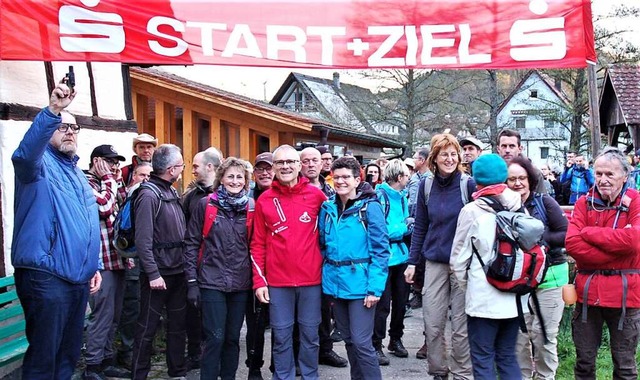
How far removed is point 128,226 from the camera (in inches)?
200

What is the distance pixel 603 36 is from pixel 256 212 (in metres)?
22.1

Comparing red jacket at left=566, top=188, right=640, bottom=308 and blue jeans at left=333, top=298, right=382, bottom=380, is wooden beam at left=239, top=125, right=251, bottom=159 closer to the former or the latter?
blue jeans at left=333, top=298, right=382, bottom=380

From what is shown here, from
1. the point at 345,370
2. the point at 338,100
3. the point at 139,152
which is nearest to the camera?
the point at 345,370

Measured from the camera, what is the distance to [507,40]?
488 cm

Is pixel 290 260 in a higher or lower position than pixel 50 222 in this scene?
lower

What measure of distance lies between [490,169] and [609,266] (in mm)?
1108

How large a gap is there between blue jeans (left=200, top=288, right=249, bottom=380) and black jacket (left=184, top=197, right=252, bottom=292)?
0.33ft

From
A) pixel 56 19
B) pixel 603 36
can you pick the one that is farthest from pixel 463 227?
pixel 603 36

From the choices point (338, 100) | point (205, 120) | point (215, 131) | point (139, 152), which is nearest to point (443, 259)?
point (139, 152)

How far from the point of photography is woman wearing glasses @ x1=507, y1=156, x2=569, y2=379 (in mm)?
4734

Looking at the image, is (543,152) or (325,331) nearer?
(325,331)

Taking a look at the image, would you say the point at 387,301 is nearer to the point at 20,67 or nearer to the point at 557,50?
the point at 557,50

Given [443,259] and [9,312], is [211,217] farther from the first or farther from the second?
[443,259]

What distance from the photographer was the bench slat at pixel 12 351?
15.1 ft
